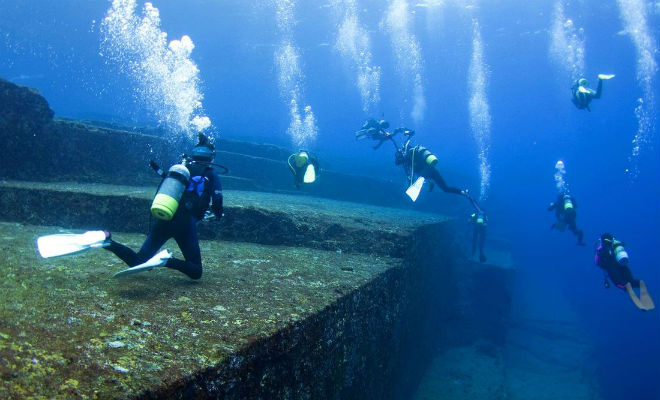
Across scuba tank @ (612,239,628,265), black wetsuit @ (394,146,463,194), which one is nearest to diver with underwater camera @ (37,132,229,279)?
black wetsuit @ (394,146,463,194)

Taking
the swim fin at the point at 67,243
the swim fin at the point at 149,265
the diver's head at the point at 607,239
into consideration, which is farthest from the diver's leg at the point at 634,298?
the swim fin at the point at 67,243

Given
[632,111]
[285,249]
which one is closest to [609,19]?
[285,249]

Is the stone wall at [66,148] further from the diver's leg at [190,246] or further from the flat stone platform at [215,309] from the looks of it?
the diver's leg at [190,246]

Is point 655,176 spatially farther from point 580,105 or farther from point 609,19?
point 580,105

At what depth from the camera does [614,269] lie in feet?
21.8

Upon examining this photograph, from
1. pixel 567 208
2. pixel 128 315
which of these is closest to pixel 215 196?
pixel 128 315

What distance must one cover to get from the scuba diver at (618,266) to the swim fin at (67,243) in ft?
26.2

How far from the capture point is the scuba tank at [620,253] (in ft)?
20.3

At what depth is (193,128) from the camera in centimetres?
2067

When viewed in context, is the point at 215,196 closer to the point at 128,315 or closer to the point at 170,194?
the point at 170,194

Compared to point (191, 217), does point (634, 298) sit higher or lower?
lower

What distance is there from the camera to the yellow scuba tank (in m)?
2.61

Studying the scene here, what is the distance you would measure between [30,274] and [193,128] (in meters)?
19.5

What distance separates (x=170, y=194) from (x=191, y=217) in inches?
22.8
